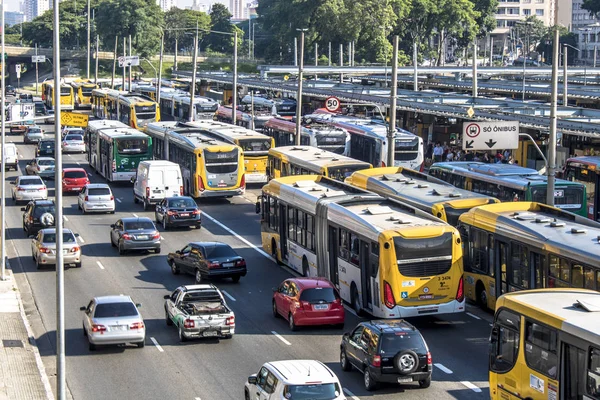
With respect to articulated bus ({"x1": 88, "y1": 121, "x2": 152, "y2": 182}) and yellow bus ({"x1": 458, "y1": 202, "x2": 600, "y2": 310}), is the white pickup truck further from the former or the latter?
articulated bus ({"x1": 88, "y1": 121, "x2": 152, "y2": 182})

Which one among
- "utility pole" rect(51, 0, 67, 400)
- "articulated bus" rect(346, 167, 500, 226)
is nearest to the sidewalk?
"utility pole" rect(51, 0, 67, 400)

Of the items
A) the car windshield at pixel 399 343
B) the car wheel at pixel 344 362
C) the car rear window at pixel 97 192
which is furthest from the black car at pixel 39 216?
the car windshield at pixel 399 343

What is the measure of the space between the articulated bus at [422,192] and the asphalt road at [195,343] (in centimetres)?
405

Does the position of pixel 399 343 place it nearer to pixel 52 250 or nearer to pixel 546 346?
pixel 546 346

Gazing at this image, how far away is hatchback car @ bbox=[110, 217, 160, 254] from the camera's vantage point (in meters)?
41.8

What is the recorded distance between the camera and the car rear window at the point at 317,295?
99.2 feet

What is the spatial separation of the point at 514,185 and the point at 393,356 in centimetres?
1702

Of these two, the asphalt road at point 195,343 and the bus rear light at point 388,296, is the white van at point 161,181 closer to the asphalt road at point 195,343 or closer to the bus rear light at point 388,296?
the asphalt road at point 195,343

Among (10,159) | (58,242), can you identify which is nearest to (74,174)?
(10,159)

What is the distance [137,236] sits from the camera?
41.9 m

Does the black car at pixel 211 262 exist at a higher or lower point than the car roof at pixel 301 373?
lower

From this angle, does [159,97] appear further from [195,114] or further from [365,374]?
[365,374]

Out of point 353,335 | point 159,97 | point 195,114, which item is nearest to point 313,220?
point 353,335

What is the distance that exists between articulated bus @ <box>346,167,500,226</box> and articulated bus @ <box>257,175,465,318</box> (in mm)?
2094
